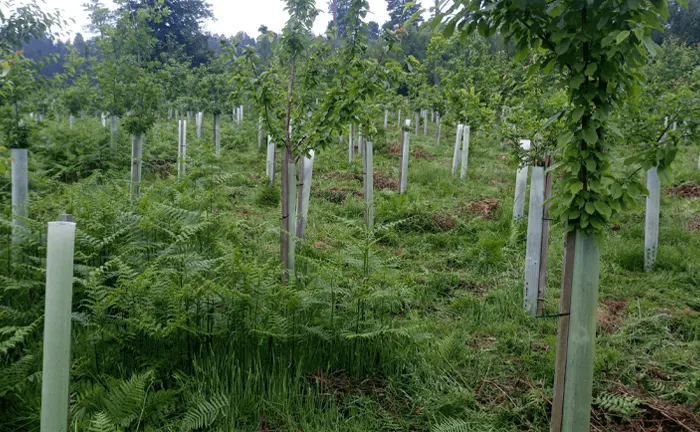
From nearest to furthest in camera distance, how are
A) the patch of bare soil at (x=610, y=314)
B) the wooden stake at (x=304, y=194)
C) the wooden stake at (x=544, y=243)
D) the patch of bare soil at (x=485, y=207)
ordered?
the patch of bare soil at (x=610, y=314), the wooden stake at (x=544, y=243), the wooden stake at (x=304, y=194), the patch of bare soil at (x=485, y=207)

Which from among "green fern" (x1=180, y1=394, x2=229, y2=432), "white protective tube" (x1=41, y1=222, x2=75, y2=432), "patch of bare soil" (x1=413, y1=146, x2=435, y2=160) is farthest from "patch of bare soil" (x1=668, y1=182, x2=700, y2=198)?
"white protective tube" (x1=41, y1=222, x2=75, y2=432)

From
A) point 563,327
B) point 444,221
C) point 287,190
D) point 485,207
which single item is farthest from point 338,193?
point 563,327

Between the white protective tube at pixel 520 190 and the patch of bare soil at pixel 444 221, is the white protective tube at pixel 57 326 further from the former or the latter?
the patch of bare soil at pixel 444 221

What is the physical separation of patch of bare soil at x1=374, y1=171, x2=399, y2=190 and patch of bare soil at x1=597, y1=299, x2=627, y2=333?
6395mm

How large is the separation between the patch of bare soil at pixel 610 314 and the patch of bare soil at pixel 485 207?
11.7 ft

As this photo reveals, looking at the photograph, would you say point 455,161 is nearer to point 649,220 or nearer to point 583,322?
point 649,220

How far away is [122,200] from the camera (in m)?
5.75

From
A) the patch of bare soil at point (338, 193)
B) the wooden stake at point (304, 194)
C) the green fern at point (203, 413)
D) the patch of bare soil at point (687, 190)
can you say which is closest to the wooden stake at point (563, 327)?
the green fern at point (203, 413)

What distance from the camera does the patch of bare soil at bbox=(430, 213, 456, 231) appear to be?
811 cm

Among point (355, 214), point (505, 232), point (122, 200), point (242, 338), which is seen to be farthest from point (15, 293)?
point (505, 232)

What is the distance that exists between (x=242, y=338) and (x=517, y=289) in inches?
128

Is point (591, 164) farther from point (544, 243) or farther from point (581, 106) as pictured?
point (544, 243)

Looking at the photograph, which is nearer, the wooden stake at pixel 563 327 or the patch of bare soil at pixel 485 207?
the wooden stake at pixel 563 327

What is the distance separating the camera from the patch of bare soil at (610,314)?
15.0 ft
